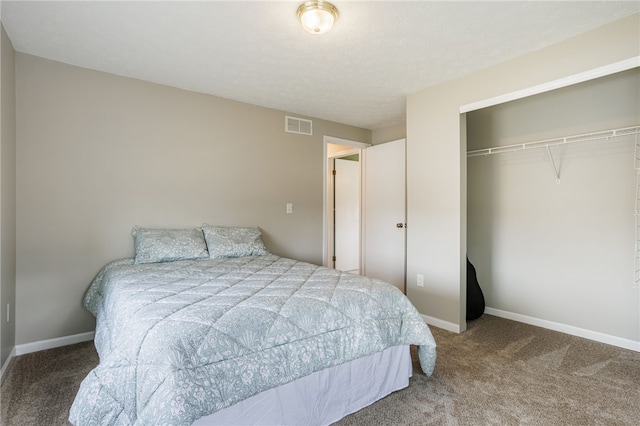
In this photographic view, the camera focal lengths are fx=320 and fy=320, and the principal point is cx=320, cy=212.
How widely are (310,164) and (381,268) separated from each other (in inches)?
66.3

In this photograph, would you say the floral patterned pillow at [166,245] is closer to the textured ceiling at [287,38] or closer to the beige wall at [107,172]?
the beige wall at [107,172]

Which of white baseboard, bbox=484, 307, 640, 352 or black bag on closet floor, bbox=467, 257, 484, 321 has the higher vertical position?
black bag on closet floor, bbox=467, 257, 484, 321

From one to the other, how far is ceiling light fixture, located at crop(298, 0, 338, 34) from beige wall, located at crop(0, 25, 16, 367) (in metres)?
2.01

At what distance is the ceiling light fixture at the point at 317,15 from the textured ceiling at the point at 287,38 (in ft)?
0.21

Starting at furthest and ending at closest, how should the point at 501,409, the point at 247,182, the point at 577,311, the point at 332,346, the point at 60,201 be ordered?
1. the point at 247,182
2. the point at 577,311
3. the point at 60,201
4. the point at 501,409
5. the point at 332,346

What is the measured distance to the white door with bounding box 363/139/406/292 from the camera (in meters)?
4.02

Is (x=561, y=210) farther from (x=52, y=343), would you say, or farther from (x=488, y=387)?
(x=52, y=343)

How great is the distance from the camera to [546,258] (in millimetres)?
3135

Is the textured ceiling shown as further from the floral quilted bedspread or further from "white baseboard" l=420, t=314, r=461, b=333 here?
"white baseboard" l=420, t=314, r=461, b=333

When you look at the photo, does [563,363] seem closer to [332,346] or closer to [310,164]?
[332,346]

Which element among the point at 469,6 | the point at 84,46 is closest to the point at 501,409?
the point at 469,6

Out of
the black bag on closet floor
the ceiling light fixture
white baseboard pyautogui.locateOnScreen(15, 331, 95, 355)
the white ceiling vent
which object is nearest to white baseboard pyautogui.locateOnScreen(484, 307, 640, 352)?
the black bag on closet floor

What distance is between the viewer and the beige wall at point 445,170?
8.27ft

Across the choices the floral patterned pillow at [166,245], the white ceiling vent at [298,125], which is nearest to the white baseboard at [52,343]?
the floral patterned pillow at [166,245]
